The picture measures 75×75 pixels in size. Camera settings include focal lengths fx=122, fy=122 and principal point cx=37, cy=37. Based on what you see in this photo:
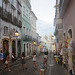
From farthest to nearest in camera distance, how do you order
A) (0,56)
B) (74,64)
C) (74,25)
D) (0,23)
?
(0,23) → (0,56) → (74,25) → (74,64)

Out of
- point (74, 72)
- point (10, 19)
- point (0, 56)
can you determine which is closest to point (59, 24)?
point (10, 19)

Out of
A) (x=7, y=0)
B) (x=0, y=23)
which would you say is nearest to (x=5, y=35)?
(x=0, y=23)

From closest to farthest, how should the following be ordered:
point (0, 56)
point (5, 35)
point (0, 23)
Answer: point (0, 56) < point (0, 23) < point (5, 35)

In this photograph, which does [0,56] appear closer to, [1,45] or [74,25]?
[1,45]

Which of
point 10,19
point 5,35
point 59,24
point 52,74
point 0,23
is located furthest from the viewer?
point 59,24

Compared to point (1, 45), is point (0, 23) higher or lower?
higher

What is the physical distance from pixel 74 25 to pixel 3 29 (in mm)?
10406

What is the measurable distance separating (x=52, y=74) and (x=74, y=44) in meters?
2.92

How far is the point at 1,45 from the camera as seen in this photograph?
14297mm

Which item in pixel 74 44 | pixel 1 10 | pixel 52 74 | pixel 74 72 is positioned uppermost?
pixel 1 10

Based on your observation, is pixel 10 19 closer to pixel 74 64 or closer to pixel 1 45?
pixel 1 45

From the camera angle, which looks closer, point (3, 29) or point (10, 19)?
point (3, 29)

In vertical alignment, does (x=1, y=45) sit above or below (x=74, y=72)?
above

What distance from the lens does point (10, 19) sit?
669 inches
